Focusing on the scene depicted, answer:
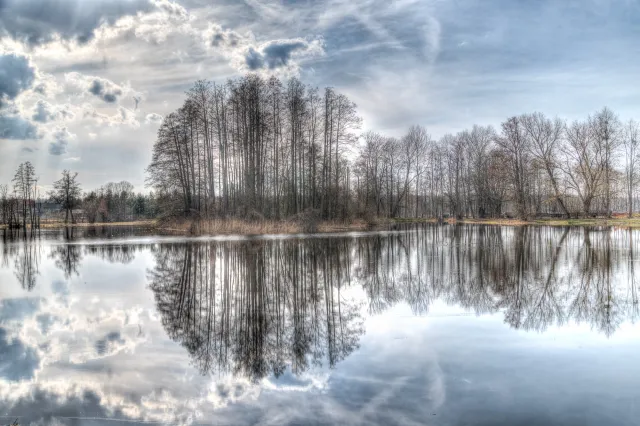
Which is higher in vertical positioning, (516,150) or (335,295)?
(516,150)

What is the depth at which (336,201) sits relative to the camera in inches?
1860

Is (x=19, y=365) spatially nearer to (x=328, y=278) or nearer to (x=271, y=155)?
(x=328, y=278)

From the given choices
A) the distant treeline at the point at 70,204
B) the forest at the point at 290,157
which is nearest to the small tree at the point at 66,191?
the distant treeline at the point at 70,204

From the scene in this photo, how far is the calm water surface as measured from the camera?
4.91 meters

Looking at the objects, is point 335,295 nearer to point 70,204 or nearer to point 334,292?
point 334,292

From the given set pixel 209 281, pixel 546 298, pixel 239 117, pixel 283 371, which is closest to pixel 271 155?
pixel 239 117

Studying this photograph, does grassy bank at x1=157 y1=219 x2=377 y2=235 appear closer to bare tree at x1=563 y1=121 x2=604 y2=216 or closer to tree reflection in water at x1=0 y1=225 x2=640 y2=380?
tree reflection in water at x1=0 y1=225 x2=640 y2=380

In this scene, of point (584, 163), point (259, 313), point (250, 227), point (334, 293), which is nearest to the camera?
point (259, 313)

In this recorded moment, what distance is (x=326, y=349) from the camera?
22.7 ft

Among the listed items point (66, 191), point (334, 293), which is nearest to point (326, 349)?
point (334, 293)

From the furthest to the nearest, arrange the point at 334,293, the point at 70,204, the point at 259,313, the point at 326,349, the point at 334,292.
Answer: the point at 70,204 < the point at 334,292 < the point at 334,293 < the point at 259,313 < the point at 326,349

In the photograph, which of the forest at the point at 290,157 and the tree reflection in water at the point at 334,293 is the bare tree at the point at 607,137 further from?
the tree reflection in water at the point at 334,293

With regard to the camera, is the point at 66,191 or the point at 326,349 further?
the point at 66,191

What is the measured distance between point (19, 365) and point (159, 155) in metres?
47.7
